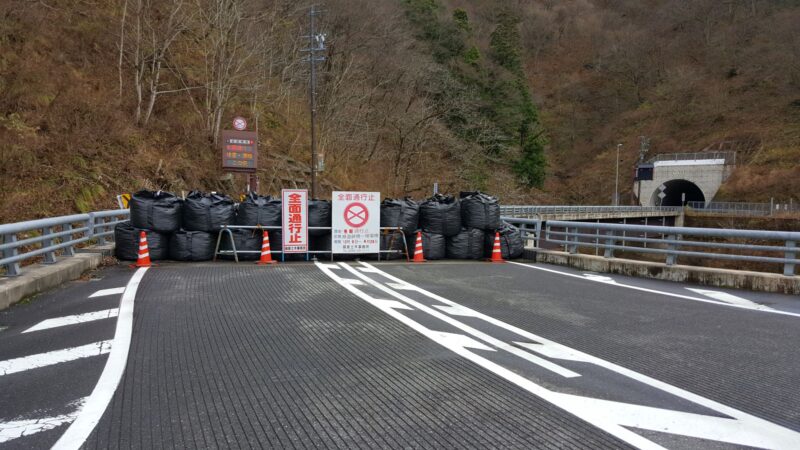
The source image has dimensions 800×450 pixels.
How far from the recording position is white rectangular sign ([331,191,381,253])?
11.9 m

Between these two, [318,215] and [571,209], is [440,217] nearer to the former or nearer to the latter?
[318,215]

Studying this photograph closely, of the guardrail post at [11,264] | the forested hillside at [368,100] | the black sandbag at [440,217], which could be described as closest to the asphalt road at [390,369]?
the guardrail post at [11,264]

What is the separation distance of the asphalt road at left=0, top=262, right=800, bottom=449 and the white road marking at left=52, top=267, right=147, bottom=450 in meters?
0.02

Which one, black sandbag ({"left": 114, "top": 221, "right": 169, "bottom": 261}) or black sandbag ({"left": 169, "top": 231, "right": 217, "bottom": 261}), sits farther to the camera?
black sandbag ({"left": 169, "top": 231, "right": 217, "bottom": 261})

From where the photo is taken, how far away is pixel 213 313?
6.45 metres

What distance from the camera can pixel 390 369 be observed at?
4508 millimetres

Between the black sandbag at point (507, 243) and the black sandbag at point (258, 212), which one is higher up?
the black sandbag at point (258, 212)

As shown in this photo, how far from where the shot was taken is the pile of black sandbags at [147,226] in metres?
10.8

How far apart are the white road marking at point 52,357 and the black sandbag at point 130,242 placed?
6323 mm

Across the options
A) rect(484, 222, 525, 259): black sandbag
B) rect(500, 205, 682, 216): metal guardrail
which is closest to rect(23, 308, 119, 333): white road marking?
rect(484, 222, 525, 259): black sandbag

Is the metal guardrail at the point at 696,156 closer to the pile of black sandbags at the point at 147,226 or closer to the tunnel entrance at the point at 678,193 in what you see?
the tunnel entrance at the point at 678,193

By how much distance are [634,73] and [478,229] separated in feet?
324

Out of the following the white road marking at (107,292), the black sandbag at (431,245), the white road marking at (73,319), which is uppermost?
the black sandbag at (431,245)

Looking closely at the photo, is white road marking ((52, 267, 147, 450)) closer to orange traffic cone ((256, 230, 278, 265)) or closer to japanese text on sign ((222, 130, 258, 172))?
orange traffic cone ((256, 230, 278, 265))
